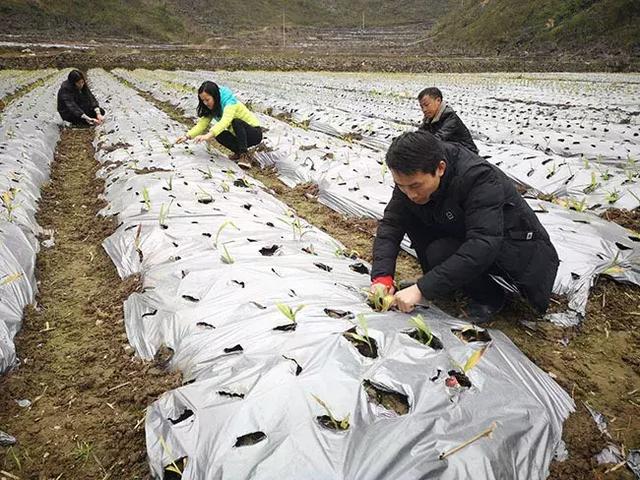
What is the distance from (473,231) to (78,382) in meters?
2.46

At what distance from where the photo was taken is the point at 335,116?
9.43m

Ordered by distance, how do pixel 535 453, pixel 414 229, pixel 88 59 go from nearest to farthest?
pixel 535 453, pixel 414 229, pixel 88 59

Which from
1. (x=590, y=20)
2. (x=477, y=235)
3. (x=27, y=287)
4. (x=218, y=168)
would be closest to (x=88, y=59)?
(x=218, y=168)

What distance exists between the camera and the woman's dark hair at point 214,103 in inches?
221

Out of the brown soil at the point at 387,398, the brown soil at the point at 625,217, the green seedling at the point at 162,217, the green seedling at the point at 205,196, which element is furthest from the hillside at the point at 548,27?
the brown soil at the point at 387,398

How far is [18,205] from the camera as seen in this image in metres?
4.16

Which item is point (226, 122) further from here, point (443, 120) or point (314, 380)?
point (314, 380)

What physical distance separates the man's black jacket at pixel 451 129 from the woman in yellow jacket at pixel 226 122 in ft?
9.72

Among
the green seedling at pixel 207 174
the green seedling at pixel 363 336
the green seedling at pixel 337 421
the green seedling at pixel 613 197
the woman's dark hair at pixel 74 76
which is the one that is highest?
the woman's dark hair at pixel 74 76

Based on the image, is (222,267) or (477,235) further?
(222,267)

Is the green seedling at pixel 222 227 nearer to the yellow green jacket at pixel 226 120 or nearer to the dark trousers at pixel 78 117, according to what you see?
the yellow green jacket at pixel 226 120

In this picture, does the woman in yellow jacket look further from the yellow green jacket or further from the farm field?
the farm field

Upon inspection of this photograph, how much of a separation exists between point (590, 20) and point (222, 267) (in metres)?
40.6

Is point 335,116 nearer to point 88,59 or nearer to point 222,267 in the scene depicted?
point 222,267
